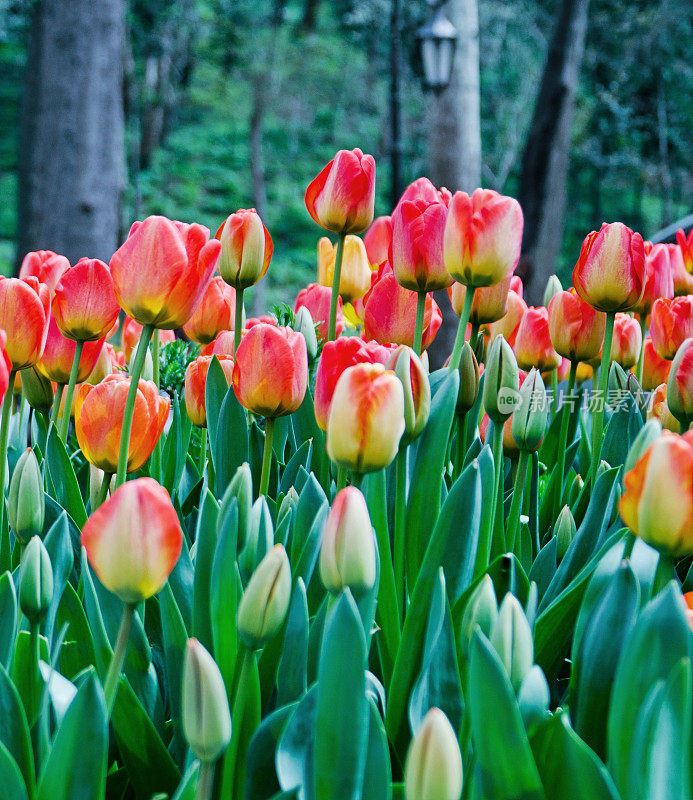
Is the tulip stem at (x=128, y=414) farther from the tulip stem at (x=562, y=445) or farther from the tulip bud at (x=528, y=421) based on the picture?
the tulip stem at (x=562, y=445)

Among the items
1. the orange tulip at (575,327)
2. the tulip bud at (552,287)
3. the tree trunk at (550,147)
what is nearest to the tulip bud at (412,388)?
the orange tulip at (575,327)

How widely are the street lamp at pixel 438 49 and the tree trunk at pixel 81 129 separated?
9.53 ft

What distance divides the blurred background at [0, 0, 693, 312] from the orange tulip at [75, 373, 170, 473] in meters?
5.13

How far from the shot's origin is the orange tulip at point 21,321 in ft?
2.47

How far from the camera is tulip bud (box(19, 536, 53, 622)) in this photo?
53cm

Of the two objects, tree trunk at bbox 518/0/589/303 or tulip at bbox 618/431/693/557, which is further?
tree trunk at bbox 518/0/589/303

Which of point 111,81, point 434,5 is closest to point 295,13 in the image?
point 434,5

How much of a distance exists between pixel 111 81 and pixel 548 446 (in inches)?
124

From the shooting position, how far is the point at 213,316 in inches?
42.1

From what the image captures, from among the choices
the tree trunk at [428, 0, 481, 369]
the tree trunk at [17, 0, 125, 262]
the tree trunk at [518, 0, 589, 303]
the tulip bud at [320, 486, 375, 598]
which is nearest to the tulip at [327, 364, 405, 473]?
the tulip bud at [320, 486, 375, 598]

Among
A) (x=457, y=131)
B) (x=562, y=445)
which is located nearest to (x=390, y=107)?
(x=457, y=131)

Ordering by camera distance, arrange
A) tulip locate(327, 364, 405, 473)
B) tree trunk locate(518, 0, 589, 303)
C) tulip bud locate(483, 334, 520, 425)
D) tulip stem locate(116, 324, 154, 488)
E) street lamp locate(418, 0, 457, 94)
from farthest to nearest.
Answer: tree trunk locate(518, 0, 589, 303)
street lamp locate(418, 0, 457, 94)
tulip bud locate(483, 334, 520, 425)
tulip stem locate(116, 324, 154, 488)
tulip locate(327, 364, 405, 473)

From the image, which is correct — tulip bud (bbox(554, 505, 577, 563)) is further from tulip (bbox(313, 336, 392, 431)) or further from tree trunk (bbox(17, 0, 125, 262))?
tree trunk (bbox(17, 0, 125, 262))

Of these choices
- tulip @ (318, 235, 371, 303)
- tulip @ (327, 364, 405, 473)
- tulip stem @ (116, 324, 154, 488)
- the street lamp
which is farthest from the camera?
the street lamp
